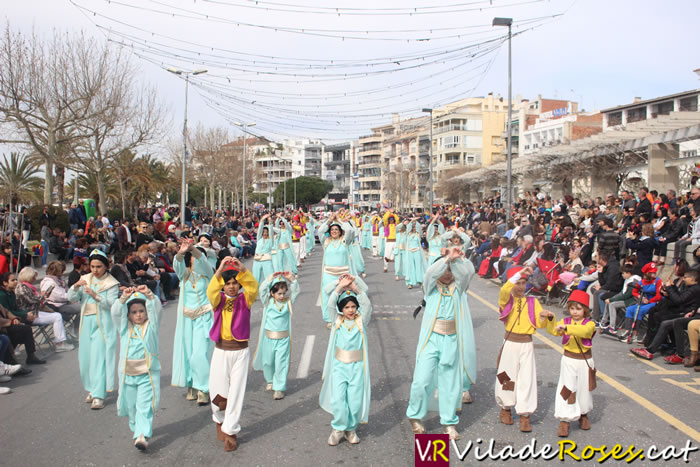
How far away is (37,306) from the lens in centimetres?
931

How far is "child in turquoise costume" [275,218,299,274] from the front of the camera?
16.2 m

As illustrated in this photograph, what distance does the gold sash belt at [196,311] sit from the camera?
277 inches

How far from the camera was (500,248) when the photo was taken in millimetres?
17766

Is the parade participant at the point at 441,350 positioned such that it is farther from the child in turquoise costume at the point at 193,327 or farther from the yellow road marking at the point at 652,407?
the child in turquoise costume at the point at 193,327

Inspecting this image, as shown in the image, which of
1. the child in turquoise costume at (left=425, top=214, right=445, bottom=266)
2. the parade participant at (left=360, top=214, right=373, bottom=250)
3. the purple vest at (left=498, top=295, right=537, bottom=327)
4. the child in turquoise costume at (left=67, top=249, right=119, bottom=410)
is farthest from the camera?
the parade participant at (left=360, top=214, right=373, bottom=250)

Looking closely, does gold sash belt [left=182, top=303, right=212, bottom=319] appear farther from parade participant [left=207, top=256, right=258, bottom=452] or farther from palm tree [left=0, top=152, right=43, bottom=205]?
palm tree [left=0, top=152, right=43, bottom=205]

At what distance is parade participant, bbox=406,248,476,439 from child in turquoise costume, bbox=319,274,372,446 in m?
0.52

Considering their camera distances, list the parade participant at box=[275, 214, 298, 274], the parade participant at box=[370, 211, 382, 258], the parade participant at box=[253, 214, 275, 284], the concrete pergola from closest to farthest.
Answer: the parade participant at box=[253, 214, 275, 284] → the parade participant at box=[275, 214, 298, 274] → the concrete pergola → the parade participant at box=[370, 211, 382, 258]

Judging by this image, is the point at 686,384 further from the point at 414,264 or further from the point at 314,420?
the point at 414,264

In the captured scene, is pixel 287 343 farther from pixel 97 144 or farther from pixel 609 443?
pixel 97 144

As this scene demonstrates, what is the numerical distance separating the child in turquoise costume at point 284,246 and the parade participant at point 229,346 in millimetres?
9853

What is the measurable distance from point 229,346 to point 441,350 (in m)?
2.04

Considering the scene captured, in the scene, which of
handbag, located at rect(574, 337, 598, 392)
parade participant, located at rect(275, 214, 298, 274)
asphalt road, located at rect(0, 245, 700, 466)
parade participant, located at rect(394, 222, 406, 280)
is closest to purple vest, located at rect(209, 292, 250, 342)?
asphalt road, located at rect(0, 245, 700, 466)

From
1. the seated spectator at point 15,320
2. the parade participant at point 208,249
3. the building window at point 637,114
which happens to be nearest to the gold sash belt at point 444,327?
the parade participant at point 208,249
